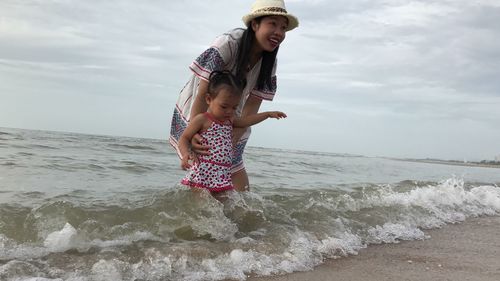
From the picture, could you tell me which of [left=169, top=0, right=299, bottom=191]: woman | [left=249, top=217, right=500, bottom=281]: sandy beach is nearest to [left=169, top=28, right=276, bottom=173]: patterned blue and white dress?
[left=169, top=0, right=299, bottom=191]: woman

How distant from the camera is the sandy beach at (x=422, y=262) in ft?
9.40

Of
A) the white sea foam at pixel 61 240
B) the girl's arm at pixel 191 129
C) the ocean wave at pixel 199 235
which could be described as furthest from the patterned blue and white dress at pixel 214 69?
the white sea foam at pixel 61 240

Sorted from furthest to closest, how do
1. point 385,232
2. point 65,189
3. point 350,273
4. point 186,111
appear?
point 65,189 → point 385,232 → point 186,111 → point 350,273

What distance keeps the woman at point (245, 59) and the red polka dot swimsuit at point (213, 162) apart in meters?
0.10

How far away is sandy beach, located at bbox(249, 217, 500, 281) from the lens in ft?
9.40

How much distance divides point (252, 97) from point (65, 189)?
2.56 meters

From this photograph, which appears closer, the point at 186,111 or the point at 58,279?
the point at 58,279

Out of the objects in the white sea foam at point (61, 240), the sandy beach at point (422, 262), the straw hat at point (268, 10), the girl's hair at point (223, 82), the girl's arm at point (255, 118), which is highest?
the straw hat at point (268, 10)

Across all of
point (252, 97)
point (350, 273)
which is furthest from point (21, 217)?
point (350, 273)

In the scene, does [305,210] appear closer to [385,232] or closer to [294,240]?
[385,232]

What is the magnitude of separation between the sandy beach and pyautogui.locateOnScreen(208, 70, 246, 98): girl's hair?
1390mm

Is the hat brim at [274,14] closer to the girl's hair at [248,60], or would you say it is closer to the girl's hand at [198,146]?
the girl's hair at [248,60]

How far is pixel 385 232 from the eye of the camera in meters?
4.15

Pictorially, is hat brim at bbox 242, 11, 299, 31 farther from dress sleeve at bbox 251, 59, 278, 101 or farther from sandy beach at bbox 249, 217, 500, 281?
sandy beach at bbox 249, 217, 500, 281
